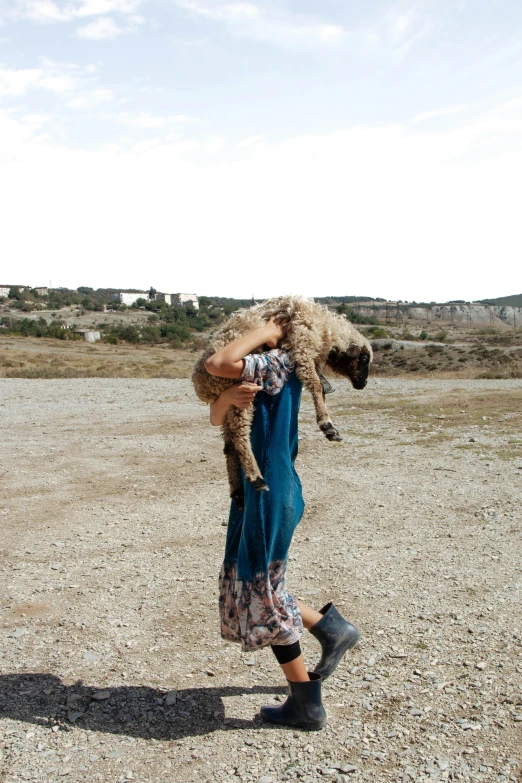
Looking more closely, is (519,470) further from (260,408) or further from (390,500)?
(260,408)

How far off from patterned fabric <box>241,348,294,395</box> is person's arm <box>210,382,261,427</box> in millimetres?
35

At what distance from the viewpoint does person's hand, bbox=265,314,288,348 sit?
123 inches

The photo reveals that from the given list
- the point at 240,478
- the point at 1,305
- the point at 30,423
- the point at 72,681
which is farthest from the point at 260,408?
the point at 1,305

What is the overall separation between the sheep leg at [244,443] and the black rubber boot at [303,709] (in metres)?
0.97

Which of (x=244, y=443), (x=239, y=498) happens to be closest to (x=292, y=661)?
(x=239, y=498)

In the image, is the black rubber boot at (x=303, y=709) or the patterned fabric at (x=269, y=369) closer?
the patterned fabric at (x=269, y=369)

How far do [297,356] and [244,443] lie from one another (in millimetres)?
459

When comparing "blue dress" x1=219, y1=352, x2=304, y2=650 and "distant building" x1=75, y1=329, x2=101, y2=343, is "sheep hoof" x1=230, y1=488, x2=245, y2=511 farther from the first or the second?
"distant building" x1=75, y1=329, x2=101, y2=343

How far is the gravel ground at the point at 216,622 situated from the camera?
3.04m

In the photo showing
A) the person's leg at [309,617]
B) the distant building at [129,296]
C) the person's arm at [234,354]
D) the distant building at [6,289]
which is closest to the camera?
the person's arm at [234,354]

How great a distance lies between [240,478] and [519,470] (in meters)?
6.14

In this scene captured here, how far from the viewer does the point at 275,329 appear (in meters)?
3.15

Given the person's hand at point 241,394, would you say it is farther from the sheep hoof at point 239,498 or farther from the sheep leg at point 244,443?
the sheep hoof at point 239,498

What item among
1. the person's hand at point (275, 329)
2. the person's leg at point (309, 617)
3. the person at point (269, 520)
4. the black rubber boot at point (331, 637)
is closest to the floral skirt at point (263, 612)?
the person at point (269, 520)
